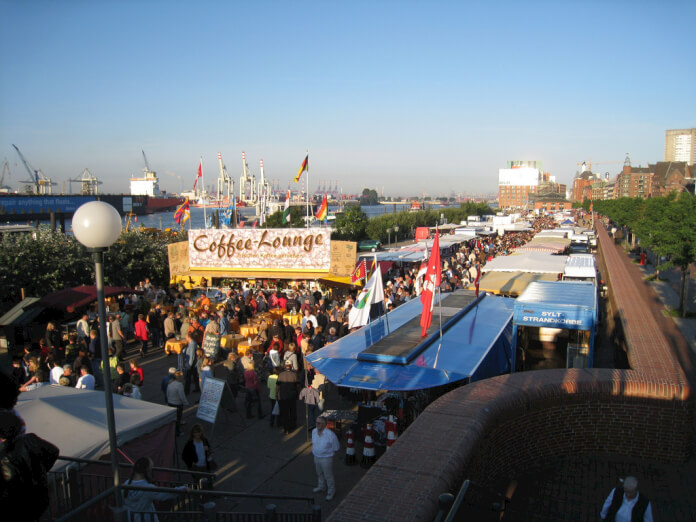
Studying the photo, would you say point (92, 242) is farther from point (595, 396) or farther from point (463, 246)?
point (463, 246)

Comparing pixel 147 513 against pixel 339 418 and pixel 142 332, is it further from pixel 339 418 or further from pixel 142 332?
pixel 142 332

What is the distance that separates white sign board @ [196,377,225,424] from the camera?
30.3ft

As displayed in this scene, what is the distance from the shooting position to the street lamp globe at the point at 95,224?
421cm

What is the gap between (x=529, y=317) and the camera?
37.1 ft

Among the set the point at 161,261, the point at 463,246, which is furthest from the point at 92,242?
the point at 463,246

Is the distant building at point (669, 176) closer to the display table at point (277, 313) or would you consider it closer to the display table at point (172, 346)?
the display table at point (277, 313)

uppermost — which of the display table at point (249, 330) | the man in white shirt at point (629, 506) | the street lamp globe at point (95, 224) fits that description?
the street lamp globe at point (95, 224)

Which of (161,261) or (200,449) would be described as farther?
(161,261)

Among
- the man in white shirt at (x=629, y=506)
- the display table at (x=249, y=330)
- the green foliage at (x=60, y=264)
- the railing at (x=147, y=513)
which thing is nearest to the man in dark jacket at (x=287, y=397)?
the railing at (x=147, y=513)

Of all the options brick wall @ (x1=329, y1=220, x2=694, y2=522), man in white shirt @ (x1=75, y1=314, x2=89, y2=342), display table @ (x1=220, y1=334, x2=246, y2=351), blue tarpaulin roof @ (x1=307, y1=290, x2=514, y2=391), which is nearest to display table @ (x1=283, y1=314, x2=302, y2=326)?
display table @ (x1=220, y1=334, x2=246, y2=351)

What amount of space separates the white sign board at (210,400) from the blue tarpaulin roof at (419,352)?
5.87 feet

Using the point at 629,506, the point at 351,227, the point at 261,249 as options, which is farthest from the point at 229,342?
the point at 351,227

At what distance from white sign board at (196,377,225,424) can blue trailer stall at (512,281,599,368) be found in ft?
21.5

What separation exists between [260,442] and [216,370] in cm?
479
